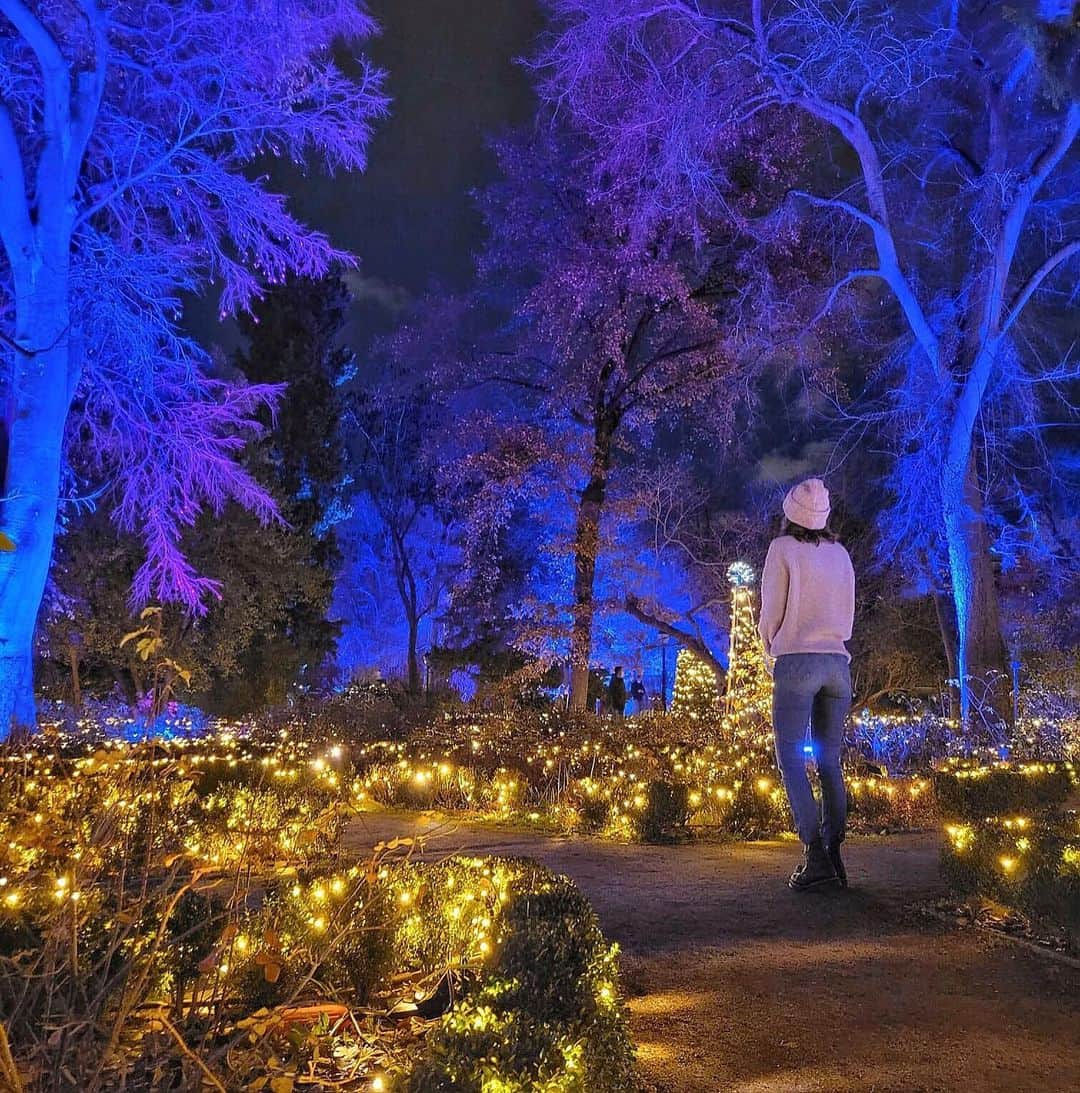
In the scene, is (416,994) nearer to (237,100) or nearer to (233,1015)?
(233,1015)

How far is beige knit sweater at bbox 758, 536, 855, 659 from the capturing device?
4.93 metres

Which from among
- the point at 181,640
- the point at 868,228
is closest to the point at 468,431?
the point at 181,640

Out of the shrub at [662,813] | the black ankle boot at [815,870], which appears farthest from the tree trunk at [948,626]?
the black ankle boot at [815,870]

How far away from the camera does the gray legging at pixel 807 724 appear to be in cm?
493

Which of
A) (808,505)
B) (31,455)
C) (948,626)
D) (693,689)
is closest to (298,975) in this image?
(808,505)

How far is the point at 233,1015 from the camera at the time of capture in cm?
298

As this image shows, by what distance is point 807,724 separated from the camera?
5051 millimetres

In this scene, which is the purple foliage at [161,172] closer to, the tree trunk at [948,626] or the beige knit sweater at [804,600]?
the beige knit sweater at [804,600]

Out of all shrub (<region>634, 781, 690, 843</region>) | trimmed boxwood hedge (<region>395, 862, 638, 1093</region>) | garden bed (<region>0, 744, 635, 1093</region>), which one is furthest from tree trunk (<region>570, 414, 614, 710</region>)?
trimmed boxwood hedge (<region>395, 862, 638, 1093</region>)

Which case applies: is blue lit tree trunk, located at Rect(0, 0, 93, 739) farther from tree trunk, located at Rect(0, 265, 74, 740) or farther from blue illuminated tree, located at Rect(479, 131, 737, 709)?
blue illuminated tree, located at Rect(479, 131, 737, 709)

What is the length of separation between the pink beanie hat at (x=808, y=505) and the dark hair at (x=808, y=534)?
0.02 meters

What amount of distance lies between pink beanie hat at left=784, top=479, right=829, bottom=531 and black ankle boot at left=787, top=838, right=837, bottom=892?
5.64 ft

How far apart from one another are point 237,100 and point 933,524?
1240 cm

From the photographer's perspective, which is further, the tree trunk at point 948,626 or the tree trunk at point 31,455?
the tree trunk at point 948,626
